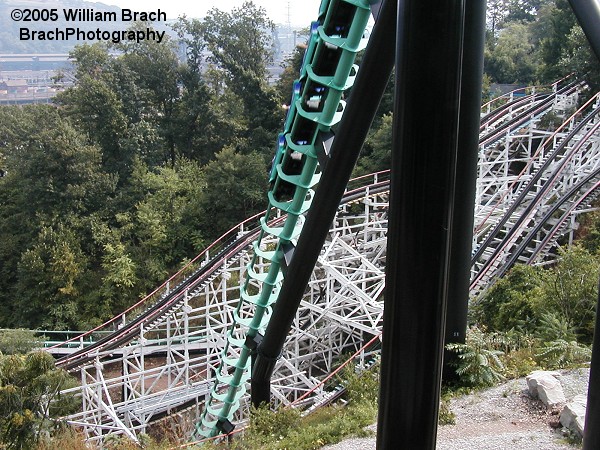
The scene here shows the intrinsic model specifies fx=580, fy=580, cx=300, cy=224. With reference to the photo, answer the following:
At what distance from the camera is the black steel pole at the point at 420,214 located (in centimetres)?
207

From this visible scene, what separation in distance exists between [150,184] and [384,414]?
59.2ft

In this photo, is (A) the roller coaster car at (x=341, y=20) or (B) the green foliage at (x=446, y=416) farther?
(B) the green foliage at (x=446, y=416)

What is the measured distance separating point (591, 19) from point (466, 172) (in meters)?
1.35

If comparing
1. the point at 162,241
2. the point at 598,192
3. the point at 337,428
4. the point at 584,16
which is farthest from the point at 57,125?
the point at 584,16

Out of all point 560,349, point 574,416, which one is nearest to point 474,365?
point 574,416

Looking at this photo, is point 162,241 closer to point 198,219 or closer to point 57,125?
point 198,219

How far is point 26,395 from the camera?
6410 mm

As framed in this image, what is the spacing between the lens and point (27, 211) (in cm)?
1830

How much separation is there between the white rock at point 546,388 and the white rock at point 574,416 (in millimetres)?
212

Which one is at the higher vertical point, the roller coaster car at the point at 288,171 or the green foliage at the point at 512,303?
the roller coaster car at the point at 288,171

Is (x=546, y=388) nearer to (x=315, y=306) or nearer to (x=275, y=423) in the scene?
(x=275, y=423)

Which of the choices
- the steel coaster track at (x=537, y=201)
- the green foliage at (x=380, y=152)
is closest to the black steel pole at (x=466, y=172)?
the steel coaster track at (x=537, y=201)

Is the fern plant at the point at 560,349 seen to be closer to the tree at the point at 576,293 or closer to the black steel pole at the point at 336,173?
the tree at the point at 576,293

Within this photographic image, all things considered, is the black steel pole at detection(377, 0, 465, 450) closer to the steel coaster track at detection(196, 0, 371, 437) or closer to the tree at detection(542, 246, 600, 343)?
the steel coaster track at detection(196, 0, 371, 437)
